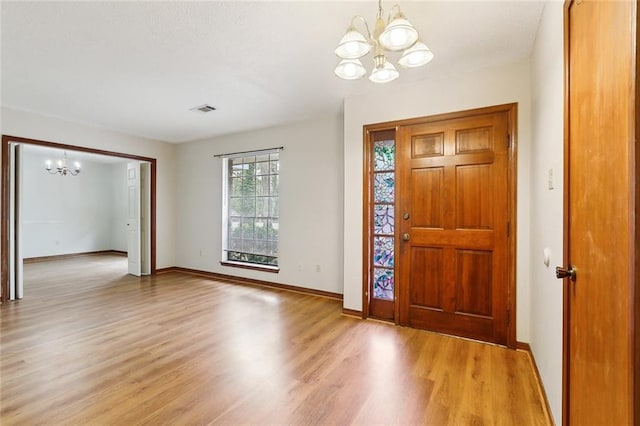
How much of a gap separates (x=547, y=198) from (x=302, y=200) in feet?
10.2

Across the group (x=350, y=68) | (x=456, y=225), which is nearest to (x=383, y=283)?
(x=456, y=225)

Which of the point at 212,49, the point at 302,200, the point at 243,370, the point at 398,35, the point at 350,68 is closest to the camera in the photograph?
the point at 398,35

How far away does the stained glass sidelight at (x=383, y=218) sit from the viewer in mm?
3289

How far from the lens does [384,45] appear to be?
5.75 ft

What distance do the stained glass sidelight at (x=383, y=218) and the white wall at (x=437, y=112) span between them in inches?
6.9

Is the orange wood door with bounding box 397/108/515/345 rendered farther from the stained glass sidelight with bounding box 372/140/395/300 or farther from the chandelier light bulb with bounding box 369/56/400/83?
the chandelier light bulb with bounding box 369/56/400/83

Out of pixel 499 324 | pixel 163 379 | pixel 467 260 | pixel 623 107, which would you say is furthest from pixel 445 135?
pixel 163 379

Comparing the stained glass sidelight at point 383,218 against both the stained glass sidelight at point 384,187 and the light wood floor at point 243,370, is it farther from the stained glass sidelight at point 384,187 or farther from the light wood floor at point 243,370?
the light wood floor at point 243,370

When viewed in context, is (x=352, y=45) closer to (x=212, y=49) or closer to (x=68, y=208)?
(x=212, y=49)

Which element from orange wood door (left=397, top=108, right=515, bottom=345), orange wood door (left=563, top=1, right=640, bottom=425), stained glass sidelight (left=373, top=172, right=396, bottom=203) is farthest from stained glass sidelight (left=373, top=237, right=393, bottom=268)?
orange wood door (left=563, top=1, right=640, bottom=425)

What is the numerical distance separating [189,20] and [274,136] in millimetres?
2725

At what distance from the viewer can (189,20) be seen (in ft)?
6.85

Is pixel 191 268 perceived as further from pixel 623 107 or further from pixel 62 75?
pixel 623 107

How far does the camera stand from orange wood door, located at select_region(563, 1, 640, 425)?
2.60 ft
